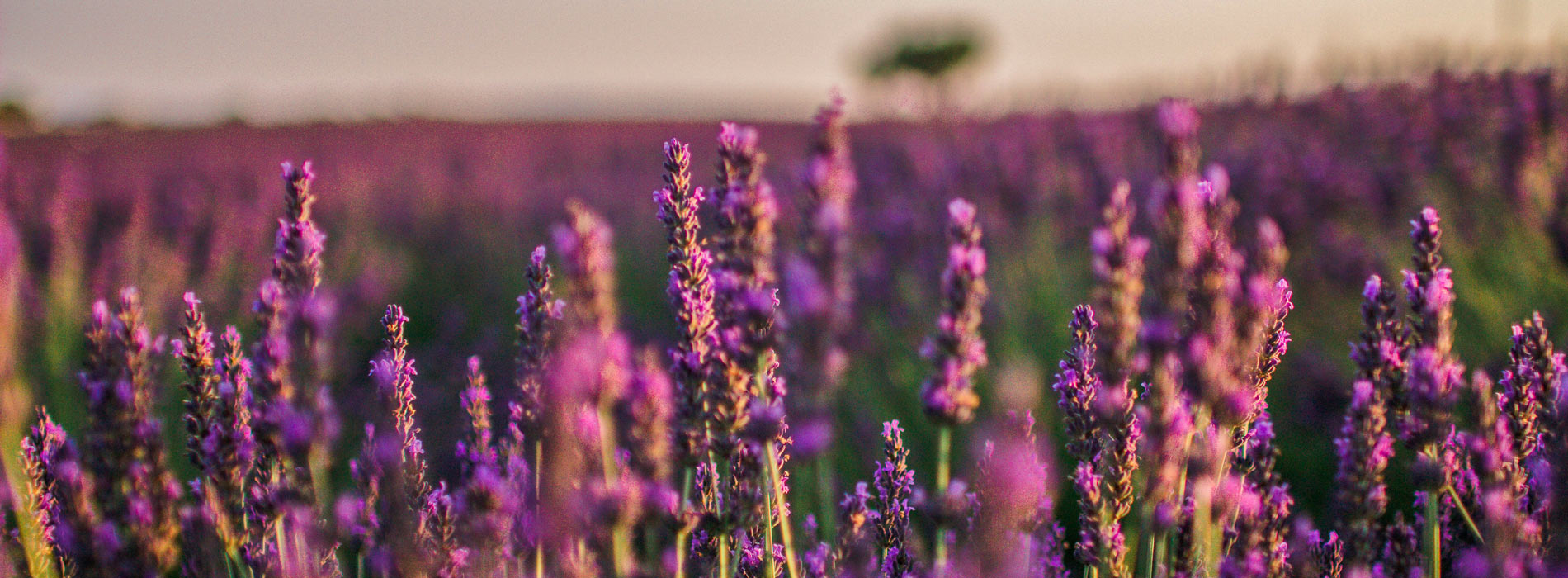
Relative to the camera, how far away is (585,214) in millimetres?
941

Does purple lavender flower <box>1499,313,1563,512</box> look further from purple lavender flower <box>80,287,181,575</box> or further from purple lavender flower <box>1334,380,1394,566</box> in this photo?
purple lavender flower <box>80,287,181,575</box>

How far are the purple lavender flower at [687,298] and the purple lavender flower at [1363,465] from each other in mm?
842

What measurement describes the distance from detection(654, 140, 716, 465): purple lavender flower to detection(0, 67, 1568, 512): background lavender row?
1.32 metres

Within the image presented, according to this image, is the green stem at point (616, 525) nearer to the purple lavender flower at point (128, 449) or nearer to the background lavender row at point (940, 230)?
the purple lavender flower at point (128, 449)

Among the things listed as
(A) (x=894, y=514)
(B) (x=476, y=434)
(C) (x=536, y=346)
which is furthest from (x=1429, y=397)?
(B) (x=476, y=434)

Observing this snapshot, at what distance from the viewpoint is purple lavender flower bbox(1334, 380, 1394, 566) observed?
1.13m

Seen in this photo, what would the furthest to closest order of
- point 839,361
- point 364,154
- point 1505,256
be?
point 364,154, point 1505,256, point 839,361

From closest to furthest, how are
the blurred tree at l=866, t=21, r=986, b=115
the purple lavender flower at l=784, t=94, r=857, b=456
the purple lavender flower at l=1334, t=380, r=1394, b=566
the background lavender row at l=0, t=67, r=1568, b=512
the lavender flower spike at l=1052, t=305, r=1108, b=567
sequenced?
the purple lavender flower at l=784, t=94, r=857, b=456 < the purple lavender flower at l=1334, t=380, r=1394, b=566 < the lavender flower spike at l=1052, t=305, r=1108, b=567 < the background lavender row at l=0, t=67, r=1568, b=512 < the blurred tree at l=866, t=21, r=986, b=115

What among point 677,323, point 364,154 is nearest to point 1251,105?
point 677,323

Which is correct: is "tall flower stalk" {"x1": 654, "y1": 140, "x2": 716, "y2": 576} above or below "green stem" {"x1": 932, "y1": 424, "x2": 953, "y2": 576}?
above

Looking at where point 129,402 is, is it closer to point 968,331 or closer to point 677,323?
point 677,323

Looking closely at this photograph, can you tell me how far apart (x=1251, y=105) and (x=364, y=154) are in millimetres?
11045

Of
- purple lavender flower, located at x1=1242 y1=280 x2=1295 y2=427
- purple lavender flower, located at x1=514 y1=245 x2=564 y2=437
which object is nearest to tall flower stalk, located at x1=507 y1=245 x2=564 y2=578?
purple lavender flower, located at x1=514 y1=245 x2=564 y2=437

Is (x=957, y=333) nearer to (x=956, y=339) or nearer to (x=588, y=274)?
(x=956, y=339)
